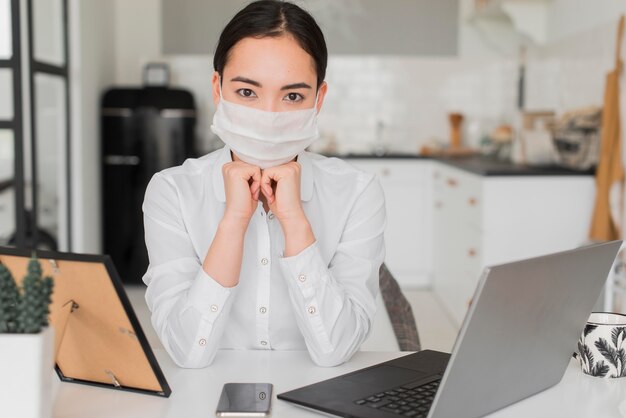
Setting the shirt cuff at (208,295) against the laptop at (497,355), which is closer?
the laptop at (497,355)

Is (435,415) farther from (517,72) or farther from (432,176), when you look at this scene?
(517,72)

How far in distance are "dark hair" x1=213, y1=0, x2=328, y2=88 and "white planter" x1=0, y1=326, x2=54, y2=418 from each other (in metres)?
0.77

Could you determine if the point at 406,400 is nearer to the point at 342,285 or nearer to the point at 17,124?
the point at 342,285

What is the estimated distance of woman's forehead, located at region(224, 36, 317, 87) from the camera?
4.94 feet

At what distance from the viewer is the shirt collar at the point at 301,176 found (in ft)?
5.33

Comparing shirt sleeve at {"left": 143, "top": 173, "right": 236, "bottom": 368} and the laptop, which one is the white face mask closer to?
shirt sleeve at {"left": 143, "top": 173, "right": 236, "bottom": 368}

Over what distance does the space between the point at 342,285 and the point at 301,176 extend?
0.26 metres

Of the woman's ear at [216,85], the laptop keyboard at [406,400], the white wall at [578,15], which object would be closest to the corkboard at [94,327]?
the laptop keyboard at [406,400]

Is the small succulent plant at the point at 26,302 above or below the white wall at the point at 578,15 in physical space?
below

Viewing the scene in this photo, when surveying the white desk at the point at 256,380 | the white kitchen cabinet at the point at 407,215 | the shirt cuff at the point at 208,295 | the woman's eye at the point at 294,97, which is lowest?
the white kitchen cabinet at the point at 407,215

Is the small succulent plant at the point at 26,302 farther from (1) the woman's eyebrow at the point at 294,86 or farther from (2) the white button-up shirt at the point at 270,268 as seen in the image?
(1) the woman's eyebrow at the point at 294,86

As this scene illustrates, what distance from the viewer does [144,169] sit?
218 inches

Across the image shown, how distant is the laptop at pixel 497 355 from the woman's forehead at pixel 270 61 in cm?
54

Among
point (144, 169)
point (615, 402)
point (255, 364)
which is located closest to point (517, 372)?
point (615, 402)
